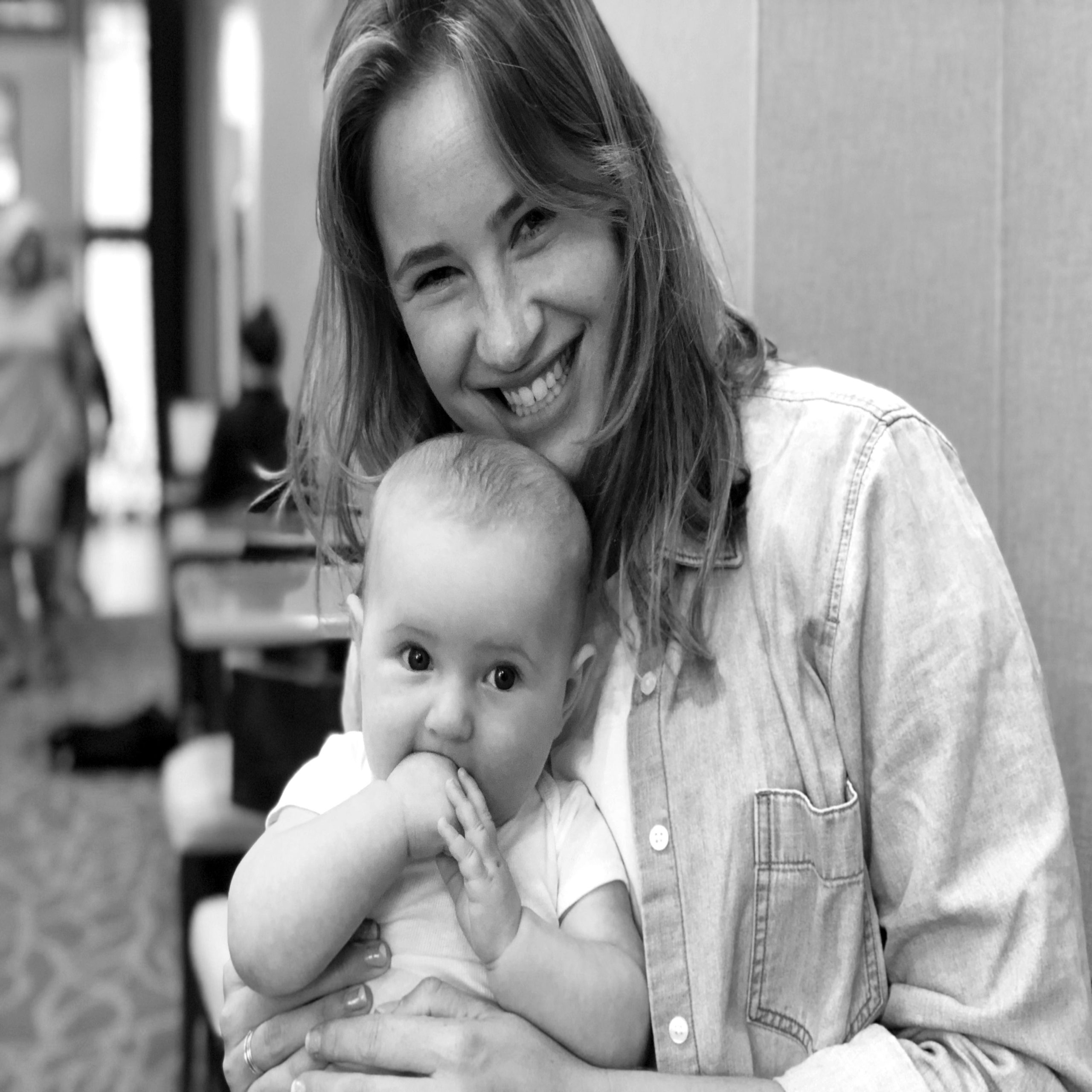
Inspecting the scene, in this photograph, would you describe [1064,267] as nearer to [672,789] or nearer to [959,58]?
[959,58]

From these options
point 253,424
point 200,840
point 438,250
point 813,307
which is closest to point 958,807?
point 438,250

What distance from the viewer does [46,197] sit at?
1110 centimetres

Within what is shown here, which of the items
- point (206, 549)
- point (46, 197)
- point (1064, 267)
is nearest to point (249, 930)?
point (1064, 267)

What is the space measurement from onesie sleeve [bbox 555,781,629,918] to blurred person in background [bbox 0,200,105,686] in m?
5.24

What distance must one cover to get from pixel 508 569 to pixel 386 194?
1.22ft

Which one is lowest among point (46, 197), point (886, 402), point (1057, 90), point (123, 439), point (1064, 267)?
point (123, 439)

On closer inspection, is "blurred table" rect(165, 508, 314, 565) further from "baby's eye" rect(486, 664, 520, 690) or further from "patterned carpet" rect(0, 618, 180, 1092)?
"baby's eye" rect(486, 664, 520, 690)

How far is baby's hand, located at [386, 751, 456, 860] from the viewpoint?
1044mm

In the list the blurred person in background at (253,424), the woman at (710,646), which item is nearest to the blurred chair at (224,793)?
the woman at (710,646)

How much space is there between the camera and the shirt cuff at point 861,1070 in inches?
40.7

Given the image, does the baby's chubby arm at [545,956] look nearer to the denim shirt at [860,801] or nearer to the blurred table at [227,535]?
the denim shirt at [860,801]

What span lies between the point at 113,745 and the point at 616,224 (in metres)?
4.21

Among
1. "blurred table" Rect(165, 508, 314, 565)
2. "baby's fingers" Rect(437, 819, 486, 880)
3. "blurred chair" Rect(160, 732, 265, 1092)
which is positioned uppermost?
"baby's fingers" Rect(437, 819, 486, 880)

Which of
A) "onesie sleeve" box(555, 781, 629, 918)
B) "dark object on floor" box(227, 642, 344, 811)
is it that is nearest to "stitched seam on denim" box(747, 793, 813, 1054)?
"onesie sleeve" box(555, 781, 629, 918)
